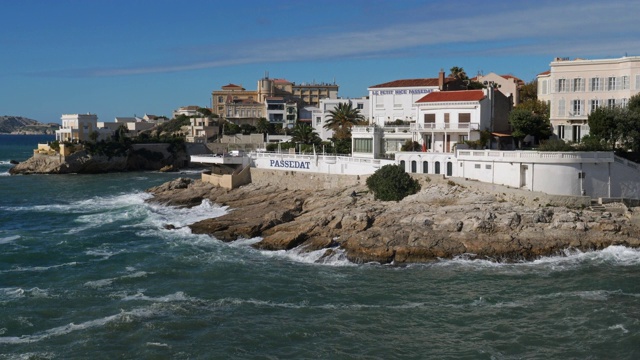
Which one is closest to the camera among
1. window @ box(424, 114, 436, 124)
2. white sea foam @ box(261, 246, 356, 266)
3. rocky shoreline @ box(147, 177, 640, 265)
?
rocky shoreline @ box(147, 177, 640, 265)

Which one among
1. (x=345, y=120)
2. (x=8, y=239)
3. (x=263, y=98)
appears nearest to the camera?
(x=8, y=239)

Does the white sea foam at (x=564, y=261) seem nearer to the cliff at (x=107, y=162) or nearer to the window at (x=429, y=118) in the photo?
the window at (x=429, y=118)

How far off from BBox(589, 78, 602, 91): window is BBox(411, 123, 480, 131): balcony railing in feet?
35.2

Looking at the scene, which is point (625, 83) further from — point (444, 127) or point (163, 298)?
point (163, 298)

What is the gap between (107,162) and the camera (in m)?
95.8

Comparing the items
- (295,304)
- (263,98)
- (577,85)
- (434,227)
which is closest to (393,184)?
(434,227)

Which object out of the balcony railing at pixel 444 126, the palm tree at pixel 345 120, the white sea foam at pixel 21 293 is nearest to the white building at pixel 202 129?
the palm tree at pixel 345 120

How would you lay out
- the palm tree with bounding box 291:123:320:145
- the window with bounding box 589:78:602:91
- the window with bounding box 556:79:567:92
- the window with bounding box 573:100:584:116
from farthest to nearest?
1. the palm tree with bounding box 291:123:320:145
2. the window with bounding box 556:79:567:92
3. the window with bounding box 573:100:584:116
4. the window with bounding box 589:78:602:91

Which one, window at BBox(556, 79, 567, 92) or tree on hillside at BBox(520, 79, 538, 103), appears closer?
window at BBox(556, 79, 567, 92)

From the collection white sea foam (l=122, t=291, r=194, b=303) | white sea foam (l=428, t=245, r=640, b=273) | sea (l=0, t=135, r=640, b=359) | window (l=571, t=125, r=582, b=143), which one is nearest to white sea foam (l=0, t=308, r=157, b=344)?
sea (l=0, t=135, r=640, b=359)

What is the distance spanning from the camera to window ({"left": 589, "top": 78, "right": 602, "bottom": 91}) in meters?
54.8

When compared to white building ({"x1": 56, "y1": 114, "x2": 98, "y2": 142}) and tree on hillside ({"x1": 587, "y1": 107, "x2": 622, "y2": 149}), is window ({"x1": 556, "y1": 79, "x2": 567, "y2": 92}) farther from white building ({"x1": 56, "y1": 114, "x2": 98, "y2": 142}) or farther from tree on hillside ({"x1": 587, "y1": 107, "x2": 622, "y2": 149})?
white building ({"x1": 56, "y1": 114, "x2": 98, "y2": 142})

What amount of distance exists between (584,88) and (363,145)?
1914 cm

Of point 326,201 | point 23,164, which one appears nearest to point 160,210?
point 326,201
